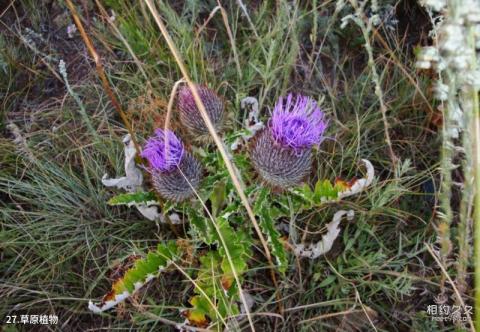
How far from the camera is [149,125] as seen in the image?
7.48 ft

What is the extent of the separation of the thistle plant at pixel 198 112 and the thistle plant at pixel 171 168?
131 mm

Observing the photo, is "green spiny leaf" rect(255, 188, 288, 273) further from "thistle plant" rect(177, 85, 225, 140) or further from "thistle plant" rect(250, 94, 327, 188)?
"thistle plant" rect(177, 85, 225, 140)

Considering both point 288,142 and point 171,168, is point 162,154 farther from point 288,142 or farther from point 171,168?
point 288,142

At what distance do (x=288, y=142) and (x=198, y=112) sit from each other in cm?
39

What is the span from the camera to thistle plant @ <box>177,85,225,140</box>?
1833 millimetres

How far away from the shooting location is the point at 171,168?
1703mm

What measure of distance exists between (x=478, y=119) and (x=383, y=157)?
1078 mm

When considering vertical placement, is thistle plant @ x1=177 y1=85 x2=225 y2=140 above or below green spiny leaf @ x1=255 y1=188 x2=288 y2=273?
above

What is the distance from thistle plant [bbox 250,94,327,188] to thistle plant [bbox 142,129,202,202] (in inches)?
9.6

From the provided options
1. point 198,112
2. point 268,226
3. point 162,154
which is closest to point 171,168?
point 162,154

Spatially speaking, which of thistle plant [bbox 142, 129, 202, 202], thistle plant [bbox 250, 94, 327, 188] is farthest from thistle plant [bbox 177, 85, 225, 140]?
thistle plant [bbox 250, 94, 327, 188]

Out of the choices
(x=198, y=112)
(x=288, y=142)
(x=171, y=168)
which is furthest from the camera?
(x=198, y=112)

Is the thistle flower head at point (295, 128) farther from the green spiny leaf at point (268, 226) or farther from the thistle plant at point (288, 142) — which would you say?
the green spiny leaf at point (268, 226)

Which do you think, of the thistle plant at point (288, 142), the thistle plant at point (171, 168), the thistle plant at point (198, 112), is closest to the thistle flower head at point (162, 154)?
the thistle plant at point (171, 168)
